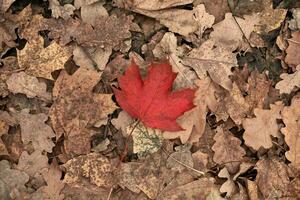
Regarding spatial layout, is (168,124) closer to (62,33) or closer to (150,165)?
(150,165)

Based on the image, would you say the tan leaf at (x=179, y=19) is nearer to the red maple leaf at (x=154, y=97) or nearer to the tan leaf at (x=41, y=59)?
the red maple leaf at (x=154, y=97)

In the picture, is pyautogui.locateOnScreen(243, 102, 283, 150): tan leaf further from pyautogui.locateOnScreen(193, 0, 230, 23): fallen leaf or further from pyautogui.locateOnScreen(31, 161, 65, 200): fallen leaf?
pyautogui.locateOnScreen(31, 161, 65, 200): fallen leaf

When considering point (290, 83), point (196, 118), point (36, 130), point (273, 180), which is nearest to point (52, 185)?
point (36, 130)

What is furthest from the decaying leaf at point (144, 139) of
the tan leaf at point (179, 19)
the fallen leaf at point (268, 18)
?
the fallen leaf at point (268, 18)

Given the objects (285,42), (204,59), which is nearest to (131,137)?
(204,59)

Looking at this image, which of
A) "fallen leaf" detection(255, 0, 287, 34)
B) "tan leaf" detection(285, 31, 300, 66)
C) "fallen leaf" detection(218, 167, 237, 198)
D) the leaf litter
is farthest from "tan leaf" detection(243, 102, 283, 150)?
"fallen leaf" detection(255, 0, 287, 34)

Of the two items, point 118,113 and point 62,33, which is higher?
point 62,33

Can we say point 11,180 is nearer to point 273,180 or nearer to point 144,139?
point 144,139
